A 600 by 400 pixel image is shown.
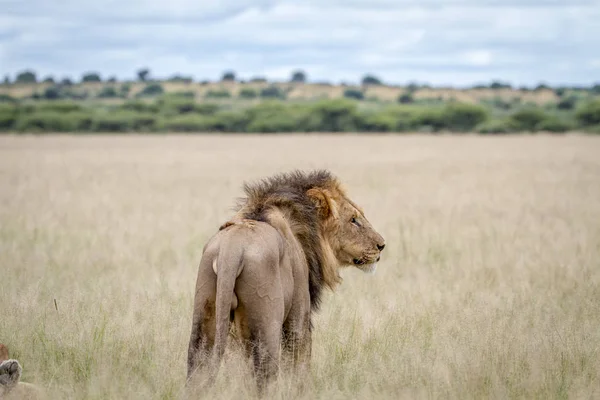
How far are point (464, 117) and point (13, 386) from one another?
61.5m

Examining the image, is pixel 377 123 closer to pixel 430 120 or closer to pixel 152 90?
pixel 430 120

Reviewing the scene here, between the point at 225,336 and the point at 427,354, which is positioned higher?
the point at 225,336

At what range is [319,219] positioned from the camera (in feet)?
18.5

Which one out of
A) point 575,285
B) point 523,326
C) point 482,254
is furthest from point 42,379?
point 482,254

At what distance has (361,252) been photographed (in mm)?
Result: 5797

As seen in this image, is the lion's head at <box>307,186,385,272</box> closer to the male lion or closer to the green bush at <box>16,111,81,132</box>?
the male lion

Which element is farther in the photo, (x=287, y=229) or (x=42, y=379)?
(x=42, y=379)

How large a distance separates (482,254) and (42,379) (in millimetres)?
6302

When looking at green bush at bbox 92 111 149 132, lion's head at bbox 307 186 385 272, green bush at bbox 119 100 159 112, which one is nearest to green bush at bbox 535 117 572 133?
green bush at bbox 92 111 149 132

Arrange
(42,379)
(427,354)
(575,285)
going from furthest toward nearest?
(575,285)
(427,354)
(42,379)

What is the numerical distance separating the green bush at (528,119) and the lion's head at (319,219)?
5521 centimetres

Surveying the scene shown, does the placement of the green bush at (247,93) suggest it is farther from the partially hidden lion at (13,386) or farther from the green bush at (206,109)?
the partially hidden lion at (13,386)

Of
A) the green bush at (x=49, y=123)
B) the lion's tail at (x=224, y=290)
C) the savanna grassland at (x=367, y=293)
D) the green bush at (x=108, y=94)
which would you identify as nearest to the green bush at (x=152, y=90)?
the green bush at (x=108, y=94)

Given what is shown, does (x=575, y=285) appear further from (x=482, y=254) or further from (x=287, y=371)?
(x=287, y=371)
